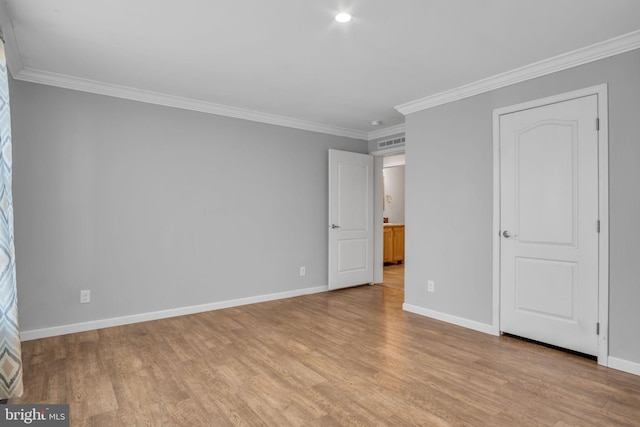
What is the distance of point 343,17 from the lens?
2330 millimetres

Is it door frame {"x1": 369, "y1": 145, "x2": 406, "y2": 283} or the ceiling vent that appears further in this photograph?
door frame {"x1": 369, "y1": 145, "x2": 406, "y2": 283}

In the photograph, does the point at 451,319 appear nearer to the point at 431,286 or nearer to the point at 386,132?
the point at 431,286

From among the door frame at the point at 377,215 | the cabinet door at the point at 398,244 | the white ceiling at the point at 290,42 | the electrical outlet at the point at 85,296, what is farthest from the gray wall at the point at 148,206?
the cabinet door at the point at 398,244

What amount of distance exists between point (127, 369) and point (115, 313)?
1207mm

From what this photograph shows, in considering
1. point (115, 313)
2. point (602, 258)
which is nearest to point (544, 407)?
point (602, 258)

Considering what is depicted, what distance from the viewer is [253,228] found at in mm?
4574

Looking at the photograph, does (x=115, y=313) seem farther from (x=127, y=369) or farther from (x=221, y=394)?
(x=221, y=394)

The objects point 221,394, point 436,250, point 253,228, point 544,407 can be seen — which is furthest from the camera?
point 253,228

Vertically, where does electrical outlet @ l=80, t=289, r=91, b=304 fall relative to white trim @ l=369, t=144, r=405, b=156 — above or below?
below

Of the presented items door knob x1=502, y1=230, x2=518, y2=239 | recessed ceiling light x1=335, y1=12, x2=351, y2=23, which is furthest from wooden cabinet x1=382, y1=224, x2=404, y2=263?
recessed ceiling light x1=335, y1=12, x2=351, y2=23

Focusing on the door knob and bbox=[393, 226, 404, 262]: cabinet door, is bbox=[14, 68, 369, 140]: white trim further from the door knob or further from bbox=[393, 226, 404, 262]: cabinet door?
bbox=[393, 226, 404, 262]: cabinet door

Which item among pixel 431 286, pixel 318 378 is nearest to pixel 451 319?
pixel 431 286

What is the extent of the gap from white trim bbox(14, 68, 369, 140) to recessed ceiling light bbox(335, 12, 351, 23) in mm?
2274

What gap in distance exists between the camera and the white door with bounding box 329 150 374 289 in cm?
522
